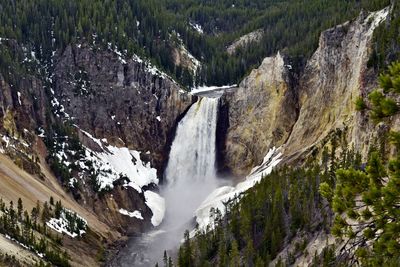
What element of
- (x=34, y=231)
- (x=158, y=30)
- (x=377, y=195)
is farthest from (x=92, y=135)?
(x=377, y=195)

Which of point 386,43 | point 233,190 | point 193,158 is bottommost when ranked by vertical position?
point 233,190

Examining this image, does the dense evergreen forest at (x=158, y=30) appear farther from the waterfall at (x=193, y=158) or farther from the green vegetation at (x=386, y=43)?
the waterfall at (x=193, y=158)

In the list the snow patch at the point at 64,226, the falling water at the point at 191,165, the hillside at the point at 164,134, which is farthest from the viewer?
the falling water at the point at 191,165

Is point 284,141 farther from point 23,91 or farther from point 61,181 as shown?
point 23,91

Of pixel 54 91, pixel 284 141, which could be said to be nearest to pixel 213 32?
pixel 54 91

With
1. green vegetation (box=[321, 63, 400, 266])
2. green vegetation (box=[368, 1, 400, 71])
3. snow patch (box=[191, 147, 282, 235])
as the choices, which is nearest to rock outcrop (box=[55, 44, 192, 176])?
snow patch (box=[191, 147, 282, 235])

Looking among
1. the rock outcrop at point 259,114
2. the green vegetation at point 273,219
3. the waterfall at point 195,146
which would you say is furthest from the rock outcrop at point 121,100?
the green vegetation at point 273,219

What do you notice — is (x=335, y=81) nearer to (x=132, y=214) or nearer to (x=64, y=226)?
(x=132, y=214)
